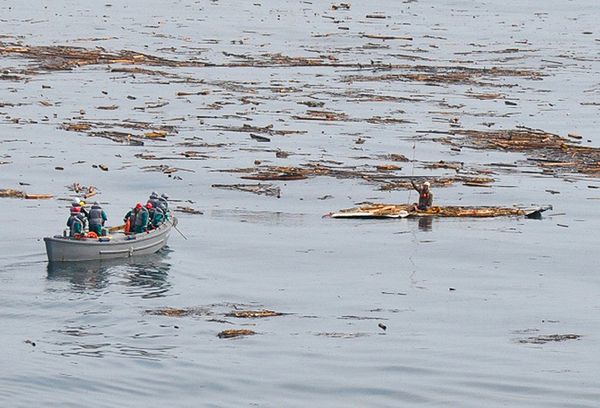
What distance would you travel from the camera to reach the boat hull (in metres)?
41.3

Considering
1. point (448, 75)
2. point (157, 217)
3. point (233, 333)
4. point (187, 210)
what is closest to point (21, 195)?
point (187, 210)

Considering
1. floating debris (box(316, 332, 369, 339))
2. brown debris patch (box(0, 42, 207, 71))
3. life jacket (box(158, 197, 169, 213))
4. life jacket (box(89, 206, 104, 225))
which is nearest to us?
floating debris (box(316, 332, 369, 339))

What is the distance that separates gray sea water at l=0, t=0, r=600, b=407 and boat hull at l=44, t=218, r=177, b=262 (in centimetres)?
46

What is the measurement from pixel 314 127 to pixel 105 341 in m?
39.2

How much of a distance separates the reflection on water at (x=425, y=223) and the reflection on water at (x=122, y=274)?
1031 cm

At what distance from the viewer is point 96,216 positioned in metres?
42.1

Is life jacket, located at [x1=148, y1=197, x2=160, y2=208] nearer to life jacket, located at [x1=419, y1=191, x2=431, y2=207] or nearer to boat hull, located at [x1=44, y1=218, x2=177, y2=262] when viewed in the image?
boat hull, located at [x1=44, y1=218, x2=177, y2=262]

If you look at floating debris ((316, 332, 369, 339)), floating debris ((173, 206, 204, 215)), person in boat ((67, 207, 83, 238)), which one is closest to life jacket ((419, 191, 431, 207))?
floating debris ((173, 206, 204, 215))

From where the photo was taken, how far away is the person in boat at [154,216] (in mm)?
44103

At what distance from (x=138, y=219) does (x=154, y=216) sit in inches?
35.2

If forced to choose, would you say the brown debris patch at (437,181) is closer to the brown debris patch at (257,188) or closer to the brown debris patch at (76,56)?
the brown debris patch at (257,188)

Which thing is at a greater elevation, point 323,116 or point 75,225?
point 323,116

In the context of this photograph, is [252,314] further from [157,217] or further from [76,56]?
[76,56]

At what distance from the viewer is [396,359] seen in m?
31.6
